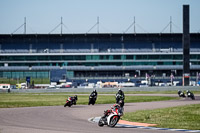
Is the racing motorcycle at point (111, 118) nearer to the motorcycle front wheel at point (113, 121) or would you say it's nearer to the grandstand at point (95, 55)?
the motorcycle front wheel at point (113, 121)

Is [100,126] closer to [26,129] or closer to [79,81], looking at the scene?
[26,129]

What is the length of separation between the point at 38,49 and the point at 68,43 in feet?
30.8

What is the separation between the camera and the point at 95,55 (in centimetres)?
12850

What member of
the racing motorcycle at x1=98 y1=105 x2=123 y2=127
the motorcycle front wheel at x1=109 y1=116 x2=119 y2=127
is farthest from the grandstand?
the motorcycle front wheel at x1=109 y1=116 x2=119 y2=127

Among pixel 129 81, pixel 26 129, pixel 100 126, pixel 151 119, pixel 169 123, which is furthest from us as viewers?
pixel 129 81

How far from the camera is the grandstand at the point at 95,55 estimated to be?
4998 inches

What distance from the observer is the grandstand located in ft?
416

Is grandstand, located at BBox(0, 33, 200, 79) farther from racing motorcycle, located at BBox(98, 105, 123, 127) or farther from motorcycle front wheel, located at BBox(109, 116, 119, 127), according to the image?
motorcycle front wheel, located at BBox(109, 116, 119, 127)

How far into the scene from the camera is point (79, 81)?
119m

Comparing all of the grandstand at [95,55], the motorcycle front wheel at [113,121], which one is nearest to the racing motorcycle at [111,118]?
the motorcycle front wheel at [113,121]

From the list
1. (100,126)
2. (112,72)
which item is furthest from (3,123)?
(112,72)

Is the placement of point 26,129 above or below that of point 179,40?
below

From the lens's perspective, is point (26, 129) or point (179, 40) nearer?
point (26, 129)

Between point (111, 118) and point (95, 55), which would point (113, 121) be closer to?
point (111, 118)
